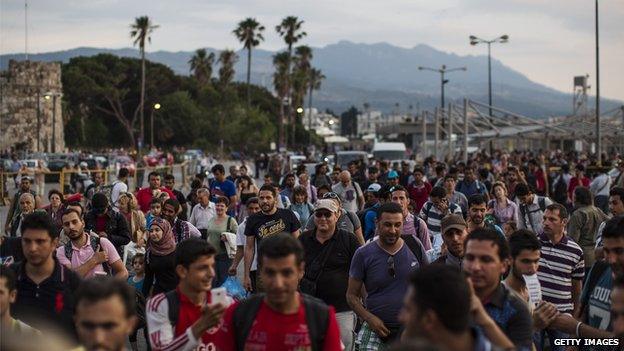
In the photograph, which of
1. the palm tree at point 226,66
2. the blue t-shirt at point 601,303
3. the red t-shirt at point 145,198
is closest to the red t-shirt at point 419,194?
the red t-shirt at point 145,198

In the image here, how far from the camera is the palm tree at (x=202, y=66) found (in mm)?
112062

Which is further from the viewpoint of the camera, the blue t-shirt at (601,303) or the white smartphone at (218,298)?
the blue t-shirt at (601,303)

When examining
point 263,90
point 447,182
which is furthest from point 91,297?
point 263,90

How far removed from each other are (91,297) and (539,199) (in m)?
9.42

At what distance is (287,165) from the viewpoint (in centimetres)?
4069

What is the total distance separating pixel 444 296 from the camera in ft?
13.1

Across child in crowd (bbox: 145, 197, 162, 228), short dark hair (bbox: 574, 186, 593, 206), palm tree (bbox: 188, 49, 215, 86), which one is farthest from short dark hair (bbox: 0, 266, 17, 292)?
palm tree (bbox: 188, 49, 215, 86)

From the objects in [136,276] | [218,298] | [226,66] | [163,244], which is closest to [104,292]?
[218,298]

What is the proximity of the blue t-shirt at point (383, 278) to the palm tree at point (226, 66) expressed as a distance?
3956 inches

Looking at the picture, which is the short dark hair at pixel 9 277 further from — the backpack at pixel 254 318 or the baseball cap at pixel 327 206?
the baseball cap at pixel 327 206

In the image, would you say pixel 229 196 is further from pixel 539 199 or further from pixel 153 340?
pixel 153 340

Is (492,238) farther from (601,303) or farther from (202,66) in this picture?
(202,66)

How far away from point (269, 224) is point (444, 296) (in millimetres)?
6555

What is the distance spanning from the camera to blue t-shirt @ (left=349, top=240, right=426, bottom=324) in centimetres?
765
